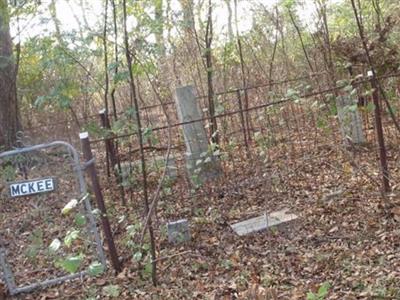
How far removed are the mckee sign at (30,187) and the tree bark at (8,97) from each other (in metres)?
4.49

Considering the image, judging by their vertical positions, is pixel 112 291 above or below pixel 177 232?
below

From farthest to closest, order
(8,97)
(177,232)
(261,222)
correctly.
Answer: (8,97)
(261,222)
(177,232)

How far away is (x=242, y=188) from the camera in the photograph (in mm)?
5492

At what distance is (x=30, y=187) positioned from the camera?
3789 millimetres

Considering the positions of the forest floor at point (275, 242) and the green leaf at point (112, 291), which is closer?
the forest floor at point (275, 242)

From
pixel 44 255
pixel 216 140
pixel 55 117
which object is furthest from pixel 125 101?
pixel 44 255

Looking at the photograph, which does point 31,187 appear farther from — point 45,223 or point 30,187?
point 45,223

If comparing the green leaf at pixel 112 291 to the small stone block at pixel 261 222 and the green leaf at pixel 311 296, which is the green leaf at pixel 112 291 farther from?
the green leaf at pixel 311 296

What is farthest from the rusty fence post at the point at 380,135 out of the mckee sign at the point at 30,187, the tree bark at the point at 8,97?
the tree bark at the point at 8,97

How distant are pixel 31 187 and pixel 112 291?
3.31 ft

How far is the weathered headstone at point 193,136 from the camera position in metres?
5.60

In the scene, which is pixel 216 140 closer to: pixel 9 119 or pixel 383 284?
pixel 383 284

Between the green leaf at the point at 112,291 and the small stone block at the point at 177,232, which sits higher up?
the small stone block at the point at 177,232

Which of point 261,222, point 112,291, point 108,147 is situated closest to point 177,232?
point 261,222
